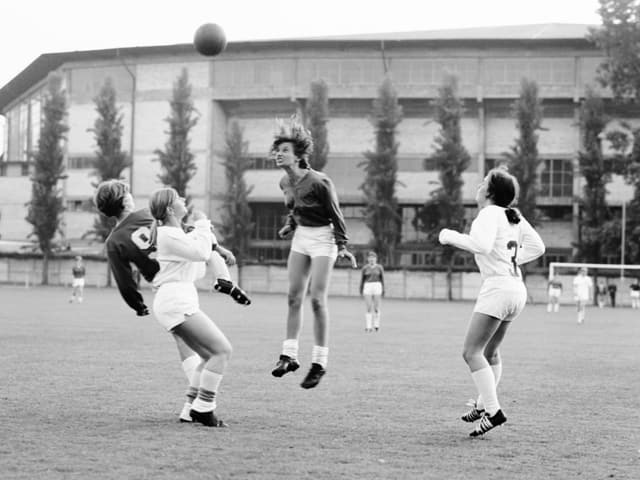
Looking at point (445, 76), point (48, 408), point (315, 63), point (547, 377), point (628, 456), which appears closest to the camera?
point (628, 456)

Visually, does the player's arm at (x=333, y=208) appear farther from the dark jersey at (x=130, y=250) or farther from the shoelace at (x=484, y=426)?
the shoelace at (x=484, y=426)

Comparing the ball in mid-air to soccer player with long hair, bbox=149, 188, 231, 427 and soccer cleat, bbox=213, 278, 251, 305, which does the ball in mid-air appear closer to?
soccer cleat, bbox=213, 278, 251, 305

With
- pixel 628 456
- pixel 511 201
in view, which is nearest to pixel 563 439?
pixel 628 456

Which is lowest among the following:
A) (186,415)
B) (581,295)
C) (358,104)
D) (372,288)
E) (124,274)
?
(581,295)

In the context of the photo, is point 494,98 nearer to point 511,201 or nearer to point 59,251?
point 59,251

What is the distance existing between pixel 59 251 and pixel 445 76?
3193cm

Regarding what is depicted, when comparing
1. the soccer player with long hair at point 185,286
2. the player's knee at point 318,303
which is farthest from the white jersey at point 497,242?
the soccer player with long hair at point 185,286

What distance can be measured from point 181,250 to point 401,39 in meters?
64.2

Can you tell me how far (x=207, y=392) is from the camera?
968cm

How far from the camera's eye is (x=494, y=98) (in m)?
70.5

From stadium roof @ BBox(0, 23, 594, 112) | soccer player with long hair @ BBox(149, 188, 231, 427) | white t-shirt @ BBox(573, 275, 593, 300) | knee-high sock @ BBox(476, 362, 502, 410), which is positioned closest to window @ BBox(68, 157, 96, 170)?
stadium roof @ BBox(0, 23, 594, 112)

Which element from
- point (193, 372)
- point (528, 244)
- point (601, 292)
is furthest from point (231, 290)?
point (601, 292)

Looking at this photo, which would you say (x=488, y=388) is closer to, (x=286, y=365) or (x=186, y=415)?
(x=286, y=365)

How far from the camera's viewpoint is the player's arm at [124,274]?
9789 millimetres
